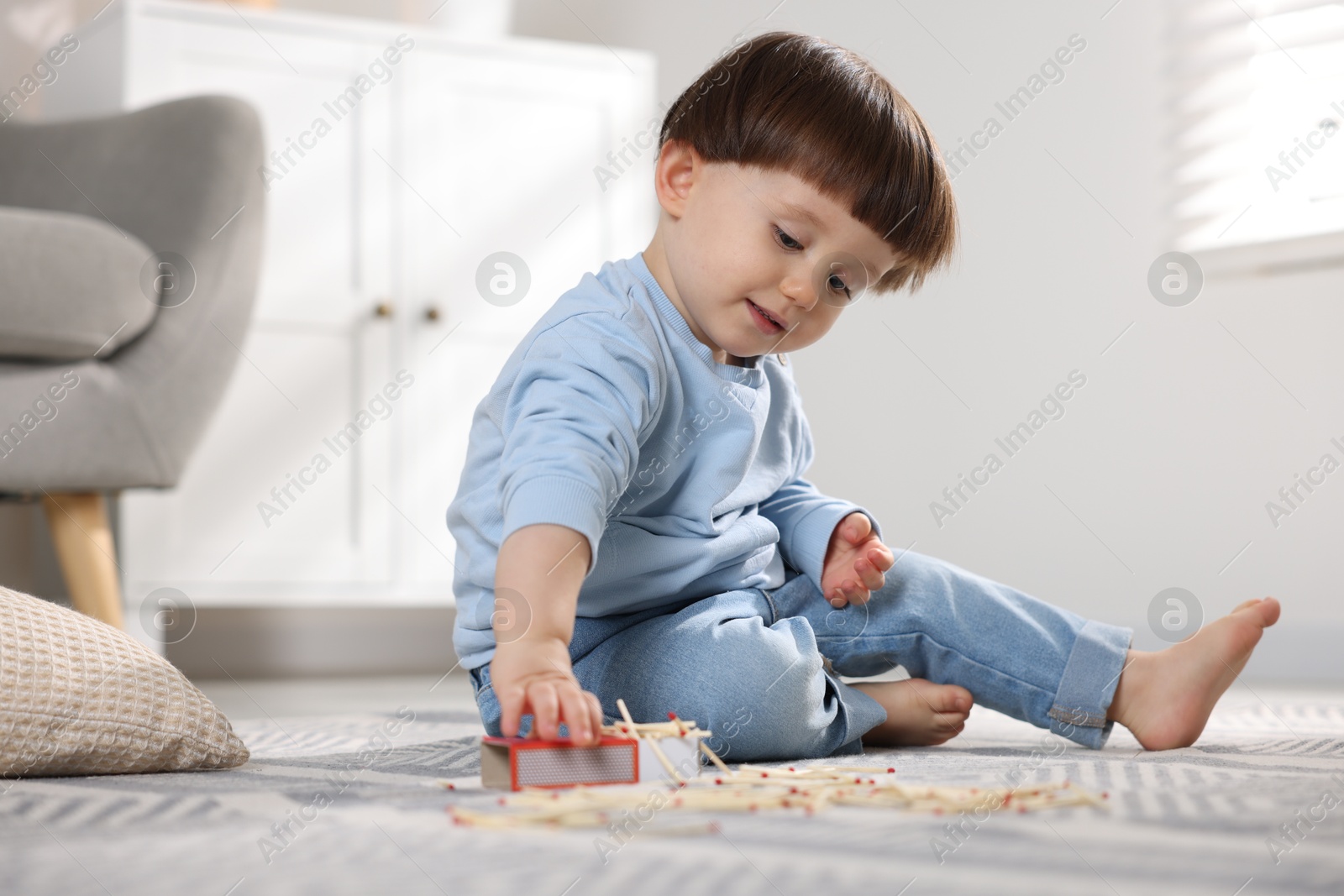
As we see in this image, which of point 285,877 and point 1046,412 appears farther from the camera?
point 1046,412

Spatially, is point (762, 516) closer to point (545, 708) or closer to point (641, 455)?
point (641, 455)

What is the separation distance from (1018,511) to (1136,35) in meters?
0.73

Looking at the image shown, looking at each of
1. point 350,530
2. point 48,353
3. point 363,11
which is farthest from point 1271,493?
point 363,11

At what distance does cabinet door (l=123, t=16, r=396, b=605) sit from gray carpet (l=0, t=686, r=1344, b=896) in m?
1.09

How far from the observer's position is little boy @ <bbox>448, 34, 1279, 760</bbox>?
0.76 metres

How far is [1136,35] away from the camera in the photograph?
182 cm

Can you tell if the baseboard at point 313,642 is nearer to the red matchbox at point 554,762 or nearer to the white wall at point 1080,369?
the white wall at point 1080,369

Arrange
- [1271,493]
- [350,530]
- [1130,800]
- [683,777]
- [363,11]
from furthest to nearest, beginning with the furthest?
[363,11]
[350,530]
[1271,493]
[683,777]
[1130,800]

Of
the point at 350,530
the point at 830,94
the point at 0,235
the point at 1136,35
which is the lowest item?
the point at 350,530

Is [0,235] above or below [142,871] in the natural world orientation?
above

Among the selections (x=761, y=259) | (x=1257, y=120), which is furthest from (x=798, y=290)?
(x=1257, y=120)

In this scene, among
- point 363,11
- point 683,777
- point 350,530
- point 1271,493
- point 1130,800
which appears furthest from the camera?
point 363,11

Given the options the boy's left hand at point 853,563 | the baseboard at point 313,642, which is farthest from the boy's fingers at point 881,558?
the baseboard at point 313,642

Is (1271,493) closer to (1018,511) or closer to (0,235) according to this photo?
(1018,511)
